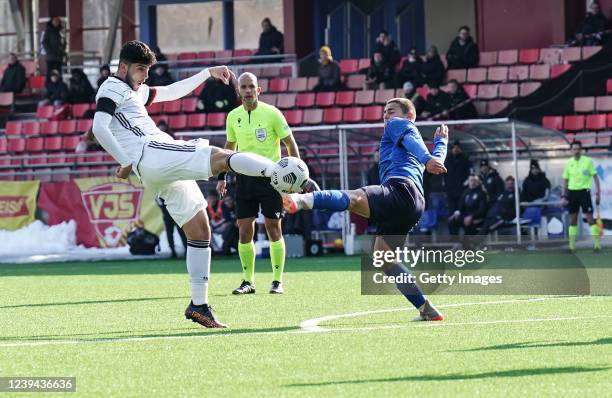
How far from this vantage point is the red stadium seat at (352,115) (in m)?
29.0

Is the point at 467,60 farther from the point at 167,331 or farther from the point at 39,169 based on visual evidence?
the point at 167,331

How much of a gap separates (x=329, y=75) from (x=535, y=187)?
7.23m

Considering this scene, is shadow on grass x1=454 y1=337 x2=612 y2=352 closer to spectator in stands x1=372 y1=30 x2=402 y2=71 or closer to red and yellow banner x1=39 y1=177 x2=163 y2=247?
red and yellow banner x1=39 y1=177 x2=163 y2=247

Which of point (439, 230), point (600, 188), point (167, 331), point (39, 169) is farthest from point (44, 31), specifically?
point (167, 331)

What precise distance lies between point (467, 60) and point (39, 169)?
9574 mm

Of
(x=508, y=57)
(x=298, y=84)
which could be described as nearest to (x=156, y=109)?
(x=298, y=84)

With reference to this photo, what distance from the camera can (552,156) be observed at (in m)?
25.1

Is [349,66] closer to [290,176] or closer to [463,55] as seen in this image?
[463,55]

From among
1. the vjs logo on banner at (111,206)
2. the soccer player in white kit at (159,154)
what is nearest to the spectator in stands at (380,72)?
the vjs logo on banner at (111,206)

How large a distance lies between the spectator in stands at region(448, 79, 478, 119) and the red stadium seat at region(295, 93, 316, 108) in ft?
13.7

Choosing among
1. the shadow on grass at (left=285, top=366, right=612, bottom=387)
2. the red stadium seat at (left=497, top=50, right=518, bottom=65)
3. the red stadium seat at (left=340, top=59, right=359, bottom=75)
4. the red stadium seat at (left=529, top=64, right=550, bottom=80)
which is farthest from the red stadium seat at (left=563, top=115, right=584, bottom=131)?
the shadow on grass at (left=285, top=366, right=612, bottom=387)

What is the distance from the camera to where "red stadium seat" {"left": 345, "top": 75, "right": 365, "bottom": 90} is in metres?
30.5

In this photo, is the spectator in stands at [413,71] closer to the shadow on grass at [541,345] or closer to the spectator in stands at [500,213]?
the spectator in stands at [500,213]

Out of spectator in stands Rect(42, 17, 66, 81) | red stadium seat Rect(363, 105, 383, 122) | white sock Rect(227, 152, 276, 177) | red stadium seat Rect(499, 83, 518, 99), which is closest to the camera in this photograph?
white sock Rect(227, 152, 276, 177)
